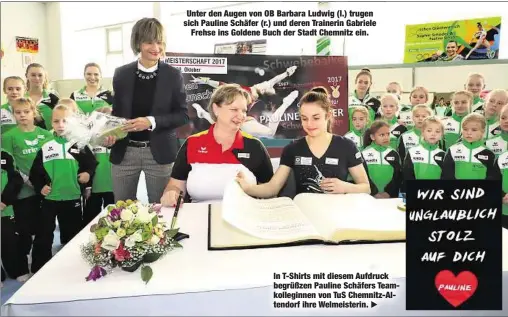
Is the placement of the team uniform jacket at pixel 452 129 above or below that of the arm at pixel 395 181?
above

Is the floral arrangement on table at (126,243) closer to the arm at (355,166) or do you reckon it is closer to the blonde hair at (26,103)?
the arm at (355,166)

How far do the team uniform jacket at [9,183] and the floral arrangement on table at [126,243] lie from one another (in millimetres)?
1333

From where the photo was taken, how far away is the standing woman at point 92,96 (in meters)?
2.05

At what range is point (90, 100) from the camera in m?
2.12

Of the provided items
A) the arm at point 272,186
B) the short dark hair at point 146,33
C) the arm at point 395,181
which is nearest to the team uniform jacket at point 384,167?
the arm at point 395,181

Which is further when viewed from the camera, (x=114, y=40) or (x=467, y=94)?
(x=467, y=94)

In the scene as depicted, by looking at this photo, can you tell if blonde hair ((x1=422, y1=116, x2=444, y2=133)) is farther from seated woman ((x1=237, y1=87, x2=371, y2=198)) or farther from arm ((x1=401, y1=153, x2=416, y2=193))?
seated woman ((x1=237, y1=87, x2=371, y2=198))

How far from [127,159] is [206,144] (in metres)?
0.40

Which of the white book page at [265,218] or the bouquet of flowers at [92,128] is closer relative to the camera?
the white book page at [265,218]

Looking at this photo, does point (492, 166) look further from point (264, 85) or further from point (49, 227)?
point (49, 227)

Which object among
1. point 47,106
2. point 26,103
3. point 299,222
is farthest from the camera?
point 47,106

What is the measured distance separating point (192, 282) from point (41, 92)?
1603 millimetres

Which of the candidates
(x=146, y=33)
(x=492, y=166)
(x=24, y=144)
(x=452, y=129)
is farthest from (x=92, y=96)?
(x=492, y=166)

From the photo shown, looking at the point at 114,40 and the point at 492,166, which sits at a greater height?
the point at 114,40
